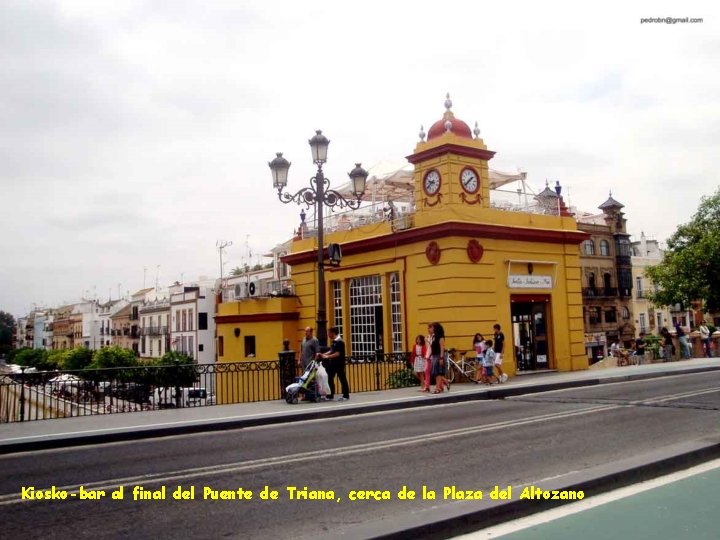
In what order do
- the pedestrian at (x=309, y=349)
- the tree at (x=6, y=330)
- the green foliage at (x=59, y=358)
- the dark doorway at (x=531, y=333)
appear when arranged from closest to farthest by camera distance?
the pedestrian at (x=309, y=349)
the dark doorway at (x=531, y=333)
the green foliage at (x=59, y=358)
the tree at (x=6, y=330)

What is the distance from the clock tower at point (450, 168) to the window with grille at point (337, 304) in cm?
496

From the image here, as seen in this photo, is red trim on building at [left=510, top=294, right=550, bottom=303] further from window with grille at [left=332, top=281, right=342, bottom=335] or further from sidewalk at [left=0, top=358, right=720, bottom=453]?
window with grille at [left=332, top=281, right=342, bottom=335]

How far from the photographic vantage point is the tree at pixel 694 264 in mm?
44000

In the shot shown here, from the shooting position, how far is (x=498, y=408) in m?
12.9

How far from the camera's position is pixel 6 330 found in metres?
146

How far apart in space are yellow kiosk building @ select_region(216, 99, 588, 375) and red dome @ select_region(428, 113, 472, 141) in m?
0.04

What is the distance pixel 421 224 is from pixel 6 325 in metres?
158

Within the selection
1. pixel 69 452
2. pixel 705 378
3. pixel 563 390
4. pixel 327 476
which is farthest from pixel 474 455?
pixel 705 378

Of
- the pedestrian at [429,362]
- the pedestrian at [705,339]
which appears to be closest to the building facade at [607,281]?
the pedestrian at [705,339]

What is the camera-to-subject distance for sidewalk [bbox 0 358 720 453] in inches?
A: 400

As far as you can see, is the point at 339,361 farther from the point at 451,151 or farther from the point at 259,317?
the point at 259,317

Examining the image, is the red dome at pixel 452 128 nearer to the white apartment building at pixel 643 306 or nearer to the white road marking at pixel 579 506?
the white road marking at pixel 579 506

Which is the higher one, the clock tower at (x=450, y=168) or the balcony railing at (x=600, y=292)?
the clock tower at (x=450, y=168)

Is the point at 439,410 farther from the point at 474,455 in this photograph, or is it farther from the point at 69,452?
the point at 69,452
